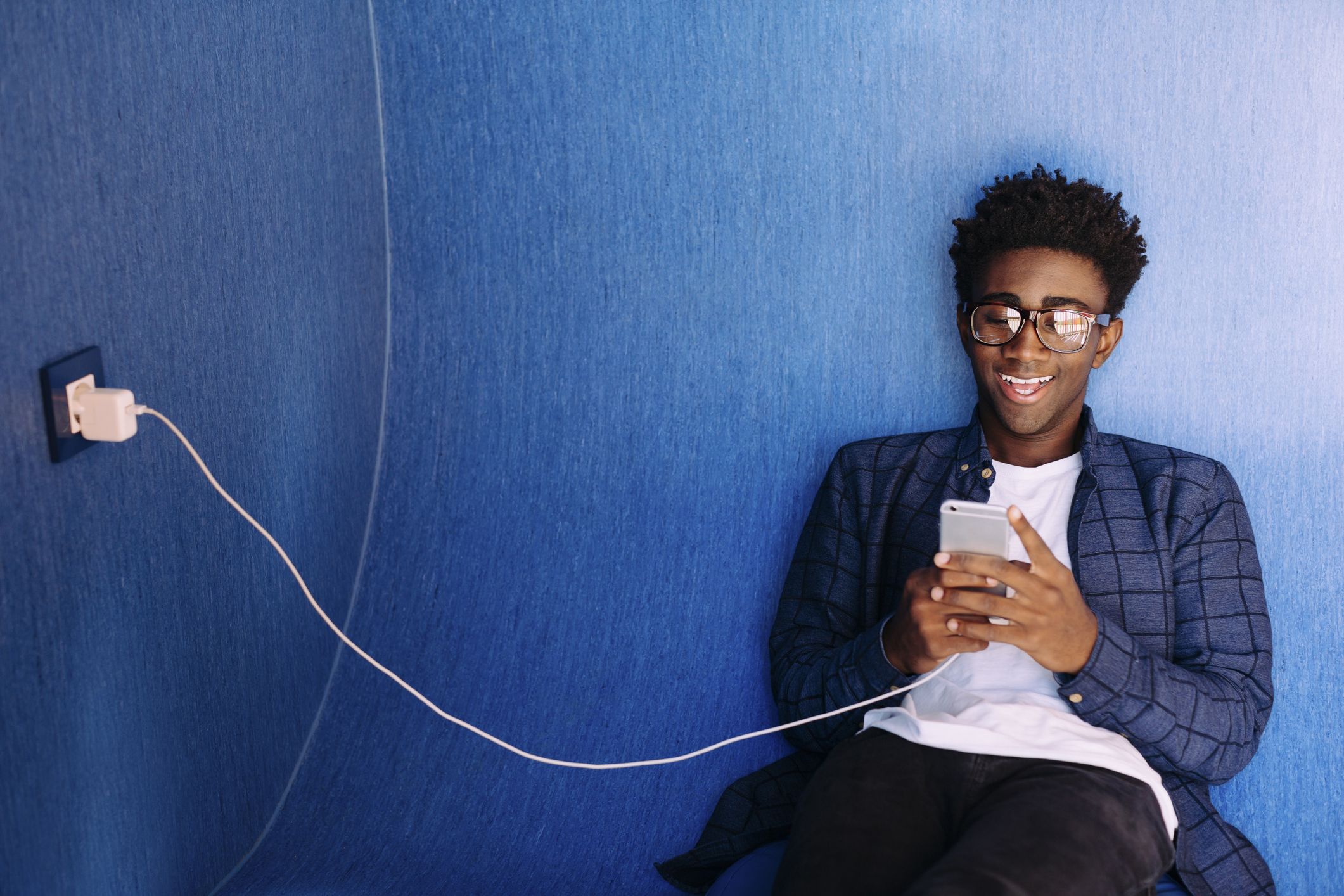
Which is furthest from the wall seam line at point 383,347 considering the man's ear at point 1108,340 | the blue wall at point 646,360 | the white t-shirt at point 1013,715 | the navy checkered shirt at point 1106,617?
the man's ear at point 1108,340

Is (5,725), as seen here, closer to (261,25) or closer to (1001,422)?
(261,25)

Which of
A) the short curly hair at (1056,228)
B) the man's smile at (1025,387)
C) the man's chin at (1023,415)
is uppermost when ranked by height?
the short curly hair at (1056,228)

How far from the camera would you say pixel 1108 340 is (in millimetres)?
1763

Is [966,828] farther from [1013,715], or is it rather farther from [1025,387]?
[1025,387]

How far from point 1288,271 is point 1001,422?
Result: 0.58 meters

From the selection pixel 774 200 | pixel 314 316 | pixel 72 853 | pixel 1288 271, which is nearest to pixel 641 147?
pixel 774 200

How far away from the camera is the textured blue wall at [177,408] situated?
1174mm

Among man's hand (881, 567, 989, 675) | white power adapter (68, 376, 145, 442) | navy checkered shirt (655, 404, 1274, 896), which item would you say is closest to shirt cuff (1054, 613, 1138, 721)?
navy checkered shirt (655, 404, 1274, 896)

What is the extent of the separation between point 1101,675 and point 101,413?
4.05 ft

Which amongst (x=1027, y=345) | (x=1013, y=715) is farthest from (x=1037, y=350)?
(x=1013, y=715)

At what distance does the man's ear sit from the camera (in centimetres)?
175

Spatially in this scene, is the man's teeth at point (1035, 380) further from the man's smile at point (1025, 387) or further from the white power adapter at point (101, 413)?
the white power adapter at point (101, 413)

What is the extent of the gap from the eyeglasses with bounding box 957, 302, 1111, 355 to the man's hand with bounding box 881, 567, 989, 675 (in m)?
0.41

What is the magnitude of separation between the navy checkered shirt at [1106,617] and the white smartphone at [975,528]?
0.22 m
